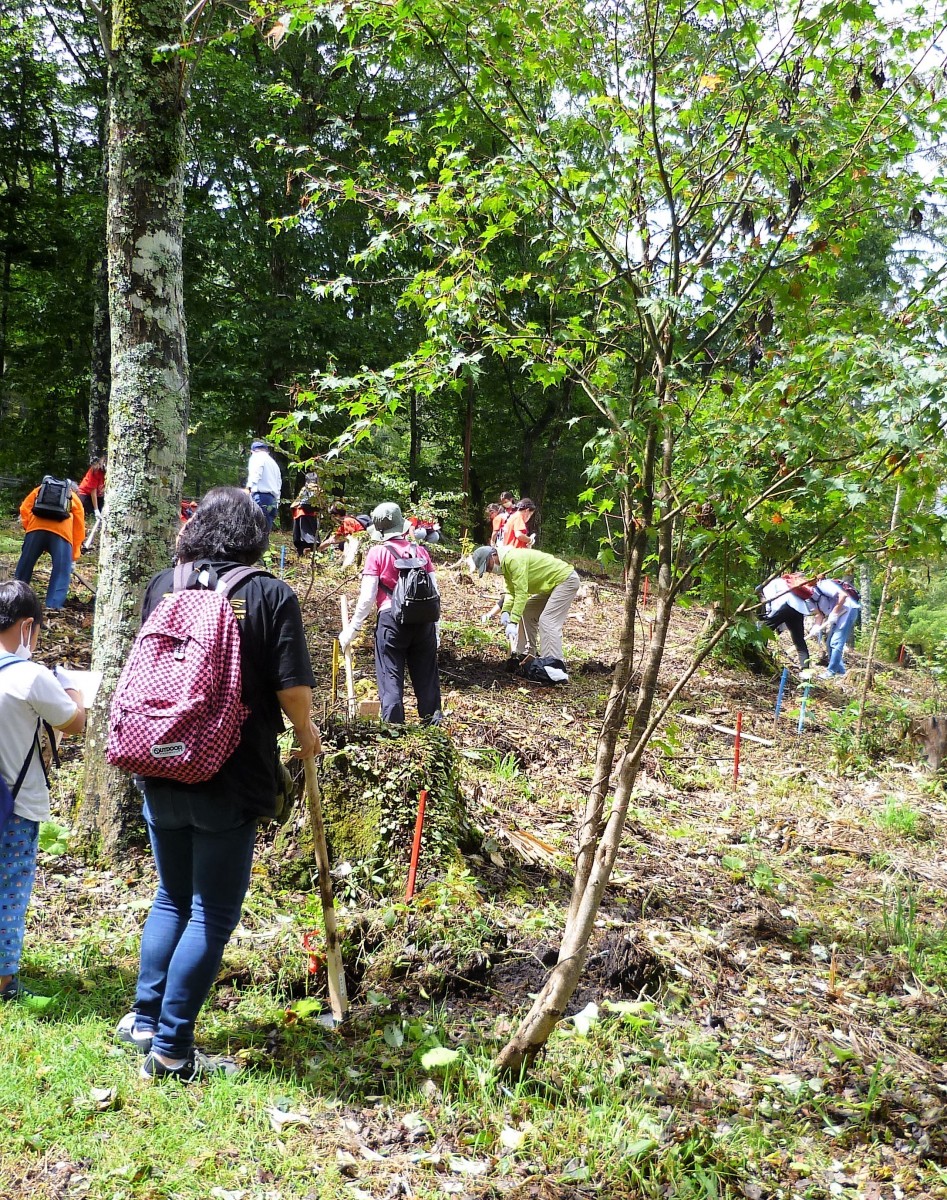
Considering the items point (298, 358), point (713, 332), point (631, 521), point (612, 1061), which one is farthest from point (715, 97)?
point (298, 358)

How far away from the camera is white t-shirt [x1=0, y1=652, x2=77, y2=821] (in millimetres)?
2928

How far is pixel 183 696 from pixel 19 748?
3.01 feet

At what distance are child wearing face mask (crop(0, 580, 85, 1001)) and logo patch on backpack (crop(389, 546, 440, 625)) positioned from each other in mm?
2710

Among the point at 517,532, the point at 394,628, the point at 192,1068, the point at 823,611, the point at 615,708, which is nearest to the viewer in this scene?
the point at 192,1068

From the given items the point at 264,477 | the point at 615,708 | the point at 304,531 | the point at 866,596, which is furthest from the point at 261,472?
the point at 866,596

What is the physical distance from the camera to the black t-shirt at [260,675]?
2590 mm

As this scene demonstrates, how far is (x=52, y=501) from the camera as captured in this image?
25.8 ft

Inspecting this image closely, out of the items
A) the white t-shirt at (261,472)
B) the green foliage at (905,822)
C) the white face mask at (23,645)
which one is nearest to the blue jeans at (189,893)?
the white face mask at (23,645)

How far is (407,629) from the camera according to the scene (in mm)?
5738

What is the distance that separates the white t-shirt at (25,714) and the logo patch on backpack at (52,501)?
5.47 metres

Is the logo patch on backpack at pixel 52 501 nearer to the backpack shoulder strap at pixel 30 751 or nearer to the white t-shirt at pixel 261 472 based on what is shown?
the white t-shirt at pixel 261 472

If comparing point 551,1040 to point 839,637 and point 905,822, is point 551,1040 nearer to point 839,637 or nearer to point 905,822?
point 905,822

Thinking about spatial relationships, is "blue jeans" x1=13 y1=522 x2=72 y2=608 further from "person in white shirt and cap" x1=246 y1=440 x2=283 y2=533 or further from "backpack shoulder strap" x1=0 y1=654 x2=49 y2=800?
"backpack shoulder strap" x1=0 y1=654 x2=49 y2=800

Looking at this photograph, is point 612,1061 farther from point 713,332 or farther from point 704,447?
point 713,332
